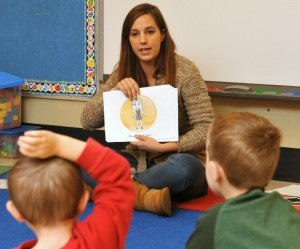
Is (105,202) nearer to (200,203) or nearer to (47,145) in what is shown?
(47,145)

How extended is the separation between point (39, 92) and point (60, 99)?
138mm

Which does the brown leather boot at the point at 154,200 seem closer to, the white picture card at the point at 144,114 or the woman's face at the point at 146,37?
the white picture card at the point at 144,114

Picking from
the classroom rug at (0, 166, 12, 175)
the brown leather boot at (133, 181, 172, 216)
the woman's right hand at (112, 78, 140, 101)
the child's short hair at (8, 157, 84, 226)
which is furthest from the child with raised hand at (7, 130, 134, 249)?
the classroom rug at (0, 166, 12, 175)

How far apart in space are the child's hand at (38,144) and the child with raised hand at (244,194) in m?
0.34

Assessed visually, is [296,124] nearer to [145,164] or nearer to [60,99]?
[145,164]

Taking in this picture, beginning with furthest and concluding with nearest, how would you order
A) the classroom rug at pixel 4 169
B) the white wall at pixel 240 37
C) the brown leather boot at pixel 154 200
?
the classroom rug at pixel 4 169 → the white wall at pixel 240 37 → the brown leather boot at pixel 154 200

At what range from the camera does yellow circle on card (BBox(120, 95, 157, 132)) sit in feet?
7.21

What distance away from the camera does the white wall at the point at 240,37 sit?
2.52m

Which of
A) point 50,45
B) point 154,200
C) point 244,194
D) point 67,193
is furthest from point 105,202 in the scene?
point 50,45

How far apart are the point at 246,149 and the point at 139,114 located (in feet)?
3.89

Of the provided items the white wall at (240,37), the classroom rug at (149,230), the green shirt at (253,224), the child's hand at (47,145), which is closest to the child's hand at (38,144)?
the child's hand at (47,145)

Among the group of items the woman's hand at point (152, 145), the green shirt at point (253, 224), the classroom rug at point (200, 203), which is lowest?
the classroom rug at point (200, 203)

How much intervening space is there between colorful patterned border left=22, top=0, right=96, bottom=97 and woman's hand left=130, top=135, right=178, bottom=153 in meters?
0.93

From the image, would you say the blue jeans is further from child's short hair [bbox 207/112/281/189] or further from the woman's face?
child's short hair [bbox 207/112/281/189]
